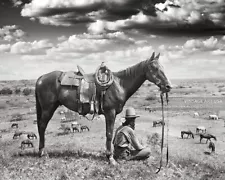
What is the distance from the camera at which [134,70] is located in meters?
9.06

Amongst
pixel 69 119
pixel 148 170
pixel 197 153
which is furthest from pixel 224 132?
pixel 148 170

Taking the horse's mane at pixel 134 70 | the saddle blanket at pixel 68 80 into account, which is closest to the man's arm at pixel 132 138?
the horse's mane at pixel 134 70

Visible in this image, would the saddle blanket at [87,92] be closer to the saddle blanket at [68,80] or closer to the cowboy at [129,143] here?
the saddle blanket at [68,80]

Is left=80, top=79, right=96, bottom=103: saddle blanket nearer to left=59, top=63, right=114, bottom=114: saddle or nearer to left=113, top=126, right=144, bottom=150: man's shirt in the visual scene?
left=59, top=63, right=114, bottom=114: saddle

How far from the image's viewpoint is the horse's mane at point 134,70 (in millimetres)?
8914

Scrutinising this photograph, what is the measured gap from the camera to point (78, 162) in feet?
30.5

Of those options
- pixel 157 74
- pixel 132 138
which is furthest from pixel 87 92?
pixel 157 74

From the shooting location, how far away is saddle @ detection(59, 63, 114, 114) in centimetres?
891

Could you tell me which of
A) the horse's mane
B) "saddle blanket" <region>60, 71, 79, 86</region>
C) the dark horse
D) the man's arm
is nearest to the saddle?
"saddle blanket" <region>60, 71, 79, 86</region>

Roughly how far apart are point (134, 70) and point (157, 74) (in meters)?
0.85

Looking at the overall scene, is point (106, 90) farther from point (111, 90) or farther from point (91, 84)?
point (91, 84)

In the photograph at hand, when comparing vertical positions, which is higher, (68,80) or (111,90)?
(68,80)

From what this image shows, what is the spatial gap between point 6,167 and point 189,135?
62.1 ft

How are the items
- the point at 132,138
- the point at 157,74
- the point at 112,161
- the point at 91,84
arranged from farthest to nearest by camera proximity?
the point at 91,84 < the point at 132,138 < the point at 112,161 < the point at 157,74
